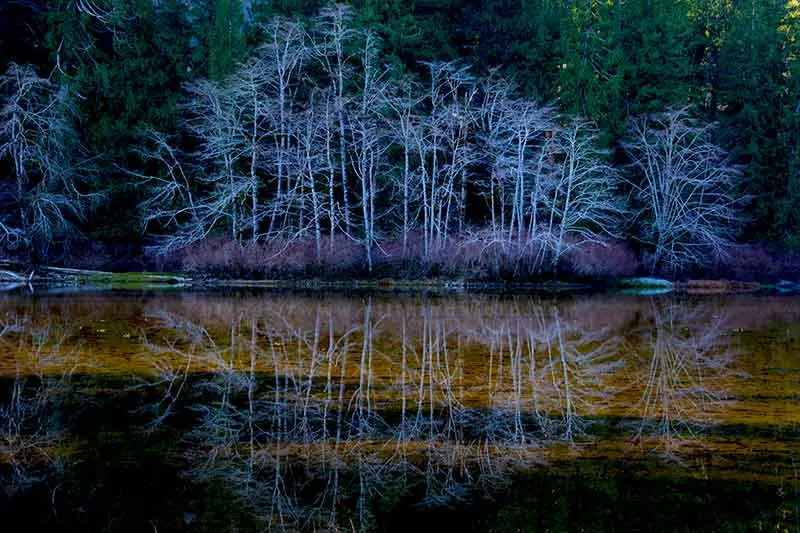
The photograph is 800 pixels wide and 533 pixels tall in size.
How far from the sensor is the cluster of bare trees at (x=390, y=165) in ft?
105

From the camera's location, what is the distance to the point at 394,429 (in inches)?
333

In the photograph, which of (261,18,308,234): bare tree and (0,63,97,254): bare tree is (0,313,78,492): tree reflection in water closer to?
(0,63,97,254): bare tree

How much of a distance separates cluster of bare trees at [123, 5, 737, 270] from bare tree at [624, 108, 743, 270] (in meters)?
0.12

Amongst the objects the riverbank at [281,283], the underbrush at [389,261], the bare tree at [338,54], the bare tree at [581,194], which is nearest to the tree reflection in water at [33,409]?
the riverbank at [281,283]

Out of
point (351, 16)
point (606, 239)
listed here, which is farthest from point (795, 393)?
point (351, 16)

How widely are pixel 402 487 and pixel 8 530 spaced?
112 inches

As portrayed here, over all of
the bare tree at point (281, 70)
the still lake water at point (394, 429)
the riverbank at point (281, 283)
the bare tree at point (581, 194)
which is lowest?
the still lake water at point (394, 429)

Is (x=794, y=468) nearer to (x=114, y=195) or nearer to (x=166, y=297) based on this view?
(x=166, y=297)

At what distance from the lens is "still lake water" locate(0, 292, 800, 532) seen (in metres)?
6.27

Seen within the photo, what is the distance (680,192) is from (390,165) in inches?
475

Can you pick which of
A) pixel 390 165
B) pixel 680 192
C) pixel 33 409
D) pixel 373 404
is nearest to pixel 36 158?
pixel 390 165

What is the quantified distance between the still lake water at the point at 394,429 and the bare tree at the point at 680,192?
723 inches

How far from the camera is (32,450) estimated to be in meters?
7.55

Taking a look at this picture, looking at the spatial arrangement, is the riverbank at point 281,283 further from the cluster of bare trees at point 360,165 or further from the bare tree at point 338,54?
the bare tree at point 338,54
